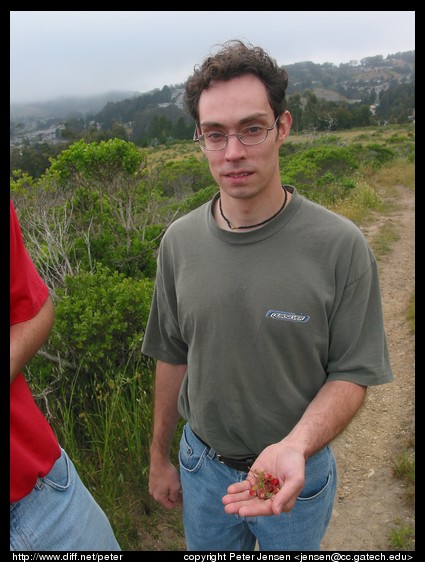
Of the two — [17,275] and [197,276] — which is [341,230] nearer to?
[197,276]

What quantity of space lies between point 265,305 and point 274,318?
0.05 metres

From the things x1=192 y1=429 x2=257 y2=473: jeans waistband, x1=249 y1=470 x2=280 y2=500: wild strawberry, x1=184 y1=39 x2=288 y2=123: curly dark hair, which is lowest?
x1=192 y1=429 x2=257 y2=473: jeans waistband

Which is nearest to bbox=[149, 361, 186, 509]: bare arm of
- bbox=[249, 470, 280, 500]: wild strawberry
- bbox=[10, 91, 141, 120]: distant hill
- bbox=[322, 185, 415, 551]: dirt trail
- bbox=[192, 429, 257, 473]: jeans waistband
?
bbox=[192, 429, 257, 473]: jeans waistband

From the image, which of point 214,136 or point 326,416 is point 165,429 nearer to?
point 326,416

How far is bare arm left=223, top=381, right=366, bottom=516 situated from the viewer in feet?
4.28

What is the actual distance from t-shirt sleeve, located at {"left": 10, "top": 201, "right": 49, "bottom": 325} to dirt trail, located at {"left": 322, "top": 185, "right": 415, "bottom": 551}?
2.58 meters

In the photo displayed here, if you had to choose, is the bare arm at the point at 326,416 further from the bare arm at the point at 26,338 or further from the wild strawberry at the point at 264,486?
the bare arm at the point at 26,338

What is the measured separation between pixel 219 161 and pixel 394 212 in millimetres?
10679

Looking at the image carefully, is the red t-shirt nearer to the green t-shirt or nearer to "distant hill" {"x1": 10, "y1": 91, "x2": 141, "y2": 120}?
the green t-shirt

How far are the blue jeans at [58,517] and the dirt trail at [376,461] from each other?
1993 millimetres

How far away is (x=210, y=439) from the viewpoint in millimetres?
1865

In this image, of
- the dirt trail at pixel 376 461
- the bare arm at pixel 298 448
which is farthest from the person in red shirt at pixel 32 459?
the dirt trail at pixel 376 461

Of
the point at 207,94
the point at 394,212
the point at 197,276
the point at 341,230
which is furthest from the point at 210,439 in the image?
the point at 394,212

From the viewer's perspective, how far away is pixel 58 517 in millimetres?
1638
